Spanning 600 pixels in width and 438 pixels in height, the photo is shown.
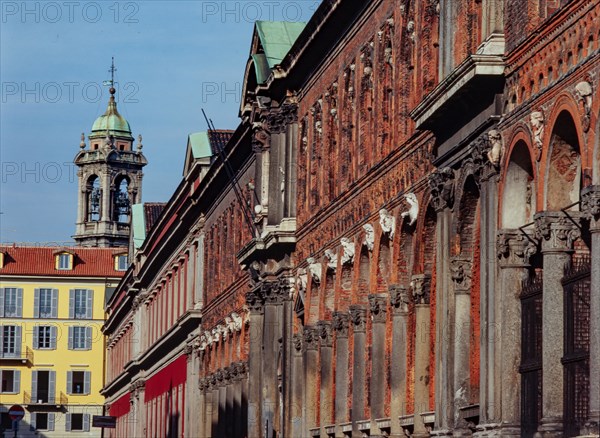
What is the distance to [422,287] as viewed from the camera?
32.7 m

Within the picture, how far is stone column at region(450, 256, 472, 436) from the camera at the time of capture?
2819 cm

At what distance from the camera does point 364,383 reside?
124ft

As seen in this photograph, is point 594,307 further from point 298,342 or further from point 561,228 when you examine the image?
point 298,342

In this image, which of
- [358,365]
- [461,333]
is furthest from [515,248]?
[358,365]

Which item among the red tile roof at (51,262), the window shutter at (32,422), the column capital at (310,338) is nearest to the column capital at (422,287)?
the column capital at (310,338)

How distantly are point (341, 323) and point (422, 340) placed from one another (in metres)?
7.52

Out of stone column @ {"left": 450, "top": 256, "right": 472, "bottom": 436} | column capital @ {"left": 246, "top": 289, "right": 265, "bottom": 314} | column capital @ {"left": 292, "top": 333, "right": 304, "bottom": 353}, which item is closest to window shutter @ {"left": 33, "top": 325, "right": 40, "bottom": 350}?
column capital @ {"left": 246, "top": 289, "right": 265, "bottom": 314}

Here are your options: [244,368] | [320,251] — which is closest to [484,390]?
[320,251]

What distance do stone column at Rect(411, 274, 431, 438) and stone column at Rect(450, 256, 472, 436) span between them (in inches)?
143

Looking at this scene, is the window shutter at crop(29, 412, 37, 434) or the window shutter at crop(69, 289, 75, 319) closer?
the window shutter at crop(69, 289, 75, 319)

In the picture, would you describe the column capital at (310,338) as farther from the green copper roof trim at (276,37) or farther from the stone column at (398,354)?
the stone column at (398,354)

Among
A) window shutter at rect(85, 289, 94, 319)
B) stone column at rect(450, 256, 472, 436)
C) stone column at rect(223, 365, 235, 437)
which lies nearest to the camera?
stone column at rect(450, 256, 472, 436)

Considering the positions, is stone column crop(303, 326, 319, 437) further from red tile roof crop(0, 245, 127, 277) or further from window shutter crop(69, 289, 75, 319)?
window shutter crop(69, 289, 75, 319)

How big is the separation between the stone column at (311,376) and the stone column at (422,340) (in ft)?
35.4
